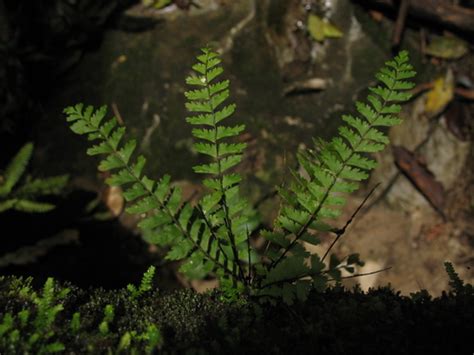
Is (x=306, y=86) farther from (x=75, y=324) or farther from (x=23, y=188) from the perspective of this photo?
(x=75, y=324)

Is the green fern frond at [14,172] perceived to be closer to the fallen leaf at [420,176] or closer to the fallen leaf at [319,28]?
the fallen leaf at [319,28]

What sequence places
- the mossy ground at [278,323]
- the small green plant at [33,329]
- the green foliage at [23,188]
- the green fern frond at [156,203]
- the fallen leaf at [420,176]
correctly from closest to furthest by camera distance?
the small green plant at [33,329] < the mossy ground at [278,323] < the green fern frond at [156,203] < the green foliage at [23,188] < the fallen leaf at [420,176]

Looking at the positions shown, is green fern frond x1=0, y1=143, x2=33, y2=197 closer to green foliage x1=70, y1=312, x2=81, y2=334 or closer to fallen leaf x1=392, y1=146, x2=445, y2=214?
green foliage x1=70, y1=312, x2=81, y2=334

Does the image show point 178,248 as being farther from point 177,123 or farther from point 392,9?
point 392,9

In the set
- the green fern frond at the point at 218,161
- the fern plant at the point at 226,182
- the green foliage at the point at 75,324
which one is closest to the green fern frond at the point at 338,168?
the fern plant at the point at 226,182

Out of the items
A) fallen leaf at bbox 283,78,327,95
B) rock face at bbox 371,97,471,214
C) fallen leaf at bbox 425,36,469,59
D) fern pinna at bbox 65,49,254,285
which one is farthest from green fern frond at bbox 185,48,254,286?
fallen leaf at bbox 425,36,469,59
